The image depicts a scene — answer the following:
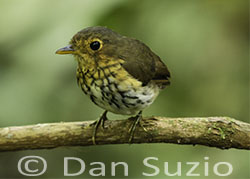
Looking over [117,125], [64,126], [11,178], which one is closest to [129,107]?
[117,125]

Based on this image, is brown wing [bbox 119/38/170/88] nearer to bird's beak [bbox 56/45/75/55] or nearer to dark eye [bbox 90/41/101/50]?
dark eye [bbox 90/41/101/50]

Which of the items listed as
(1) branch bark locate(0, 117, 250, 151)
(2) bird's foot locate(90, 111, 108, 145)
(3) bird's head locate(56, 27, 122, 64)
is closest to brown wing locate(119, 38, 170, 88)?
(3) bird's head locate(56, 27, 122, 64)

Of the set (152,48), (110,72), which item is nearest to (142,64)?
(110,72)

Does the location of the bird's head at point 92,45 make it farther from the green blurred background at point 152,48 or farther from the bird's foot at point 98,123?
the bird's foot at point 98,123

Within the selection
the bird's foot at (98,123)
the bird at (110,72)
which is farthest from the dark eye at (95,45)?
the bird's foot at (98,123)

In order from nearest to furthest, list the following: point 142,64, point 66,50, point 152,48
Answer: point 66,50
point 142,64
point 152,48

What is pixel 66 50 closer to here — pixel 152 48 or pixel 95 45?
pixel 95 45

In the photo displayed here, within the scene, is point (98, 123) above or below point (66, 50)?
below

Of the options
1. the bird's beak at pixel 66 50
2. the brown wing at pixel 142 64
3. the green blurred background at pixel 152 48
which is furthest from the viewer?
the green blurred background at pixel 152 48
